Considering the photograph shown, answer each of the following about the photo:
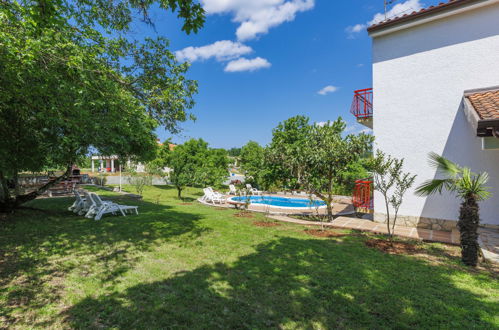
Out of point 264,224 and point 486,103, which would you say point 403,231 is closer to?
point 486,103

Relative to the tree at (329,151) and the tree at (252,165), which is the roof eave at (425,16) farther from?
the tree at (252,165)

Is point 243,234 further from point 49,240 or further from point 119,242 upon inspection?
point 49,240

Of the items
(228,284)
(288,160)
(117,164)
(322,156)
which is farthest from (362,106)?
(117,164)

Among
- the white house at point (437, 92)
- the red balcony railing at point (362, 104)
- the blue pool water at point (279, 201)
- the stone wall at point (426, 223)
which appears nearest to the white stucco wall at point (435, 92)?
the white house at point (437, 92)

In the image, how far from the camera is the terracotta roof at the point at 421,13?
7.79 metres

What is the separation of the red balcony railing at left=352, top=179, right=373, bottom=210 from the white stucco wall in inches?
84.9

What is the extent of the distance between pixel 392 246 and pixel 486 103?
5050 millimetres

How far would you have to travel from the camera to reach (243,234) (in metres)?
7.74

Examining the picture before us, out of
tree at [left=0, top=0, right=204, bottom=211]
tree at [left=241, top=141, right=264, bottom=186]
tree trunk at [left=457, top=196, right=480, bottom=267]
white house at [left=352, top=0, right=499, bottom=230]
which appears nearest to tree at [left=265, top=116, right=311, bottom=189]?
tree at [left=241, top=141, right=264, bottom=186]

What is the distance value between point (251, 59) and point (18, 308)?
36922 mm

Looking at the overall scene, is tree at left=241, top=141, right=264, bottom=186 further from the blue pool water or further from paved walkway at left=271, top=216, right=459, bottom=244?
paved walkway at left=271, top=216, right=459, bottom=244

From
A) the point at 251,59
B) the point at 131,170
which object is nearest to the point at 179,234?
the point at 131,170

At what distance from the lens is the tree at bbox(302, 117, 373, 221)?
916 centimetres

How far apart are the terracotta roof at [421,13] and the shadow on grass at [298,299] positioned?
27.9 feet
